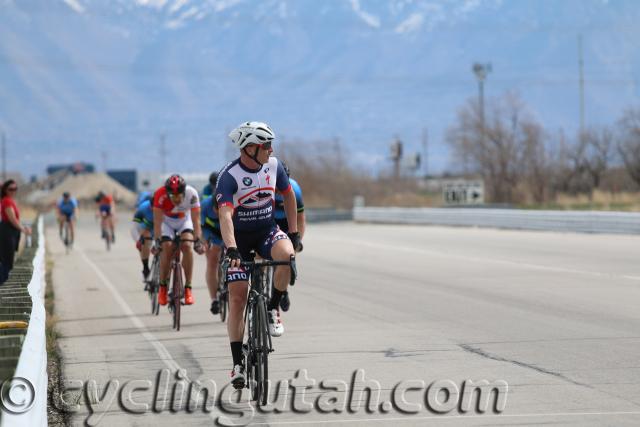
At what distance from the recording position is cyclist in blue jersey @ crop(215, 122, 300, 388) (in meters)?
9.28

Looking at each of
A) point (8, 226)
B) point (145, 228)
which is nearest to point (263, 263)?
point (145, 228)

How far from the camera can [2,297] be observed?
10688 millimetres

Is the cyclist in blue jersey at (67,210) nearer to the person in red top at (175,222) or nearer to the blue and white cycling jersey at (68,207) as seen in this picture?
the blue and white cycling jersey at (68,207)

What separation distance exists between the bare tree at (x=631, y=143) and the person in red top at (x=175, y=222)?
45034 millimetres

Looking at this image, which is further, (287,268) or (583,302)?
(583,302)

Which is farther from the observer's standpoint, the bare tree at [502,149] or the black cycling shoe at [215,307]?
the bare tree at [502,149]

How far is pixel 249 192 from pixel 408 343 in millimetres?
3195

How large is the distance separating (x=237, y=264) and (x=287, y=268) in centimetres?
67

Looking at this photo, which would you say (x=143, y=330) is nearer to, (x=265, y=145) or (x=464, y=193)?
(x=265, y=145)

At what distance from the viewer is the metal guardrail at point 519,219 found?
32750 millimetres

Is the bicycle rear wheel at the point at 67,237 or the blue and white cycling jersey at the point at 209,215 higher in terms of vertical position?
the blue and white cycling jersey at the point at 209,215

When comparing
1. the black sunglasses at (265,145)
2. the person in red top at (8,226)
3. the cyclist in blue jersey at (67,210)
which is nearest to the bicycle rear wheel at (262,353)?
the black sunglasses at (265,145)

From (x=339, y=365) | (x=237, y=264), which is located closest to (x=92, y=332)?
(x=339, y=365)

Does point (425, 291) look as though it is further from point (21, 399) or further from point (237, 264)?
point (21, 399)
